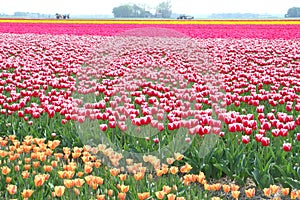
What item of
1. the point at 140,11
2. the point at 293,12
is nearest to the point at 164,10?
the point at 140,11

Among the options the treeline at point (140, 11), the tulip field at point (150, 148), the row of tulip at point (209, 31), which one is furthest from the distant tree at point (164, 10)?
the tulip field at point (150, 148)

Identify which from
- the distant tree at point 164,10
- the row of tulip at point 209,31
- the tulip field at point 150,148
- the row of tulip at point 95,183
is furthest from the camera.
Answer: the distant tree at point 164,10

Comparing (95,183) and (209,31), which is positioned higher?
(209,31)

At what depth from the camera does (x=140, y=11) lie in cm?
10388

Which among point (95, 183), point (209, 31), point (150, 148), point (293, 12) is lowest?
point (150, 148)

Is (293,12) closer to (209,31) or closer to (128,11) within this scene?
(128,11)

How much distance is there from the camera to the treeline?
316ft

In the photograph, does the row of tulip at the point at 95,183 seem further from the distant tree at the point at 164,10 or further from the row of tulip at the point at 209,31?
the distant tree at the point at 164,10

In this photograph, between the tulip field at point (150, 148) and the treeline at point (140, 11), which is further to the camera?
the treeline at point (140, 11)

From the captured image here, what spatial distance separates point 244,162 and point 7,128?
3239 millimetres

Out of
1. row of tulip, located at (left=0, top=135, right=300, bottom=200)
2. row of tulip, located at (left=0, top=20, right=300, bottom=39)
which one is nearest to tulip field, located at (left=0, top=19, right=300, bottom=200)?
row of tulip, located at (left=0, top=135, right=300, bottom=200)

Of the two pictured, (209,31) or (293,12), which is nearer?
(209,31)

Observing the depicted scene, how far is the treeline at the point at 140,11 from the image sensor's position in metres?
96.2

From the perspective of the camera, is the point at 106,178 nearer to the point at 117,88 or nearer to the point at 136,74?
the point at 117,88
